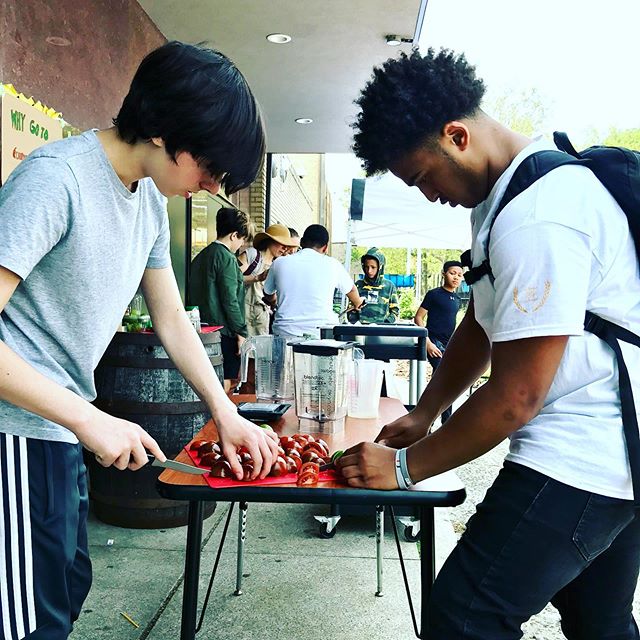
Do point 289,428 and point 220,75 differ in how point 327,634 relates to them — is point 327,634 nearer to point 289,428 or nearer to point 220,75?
point 289,428

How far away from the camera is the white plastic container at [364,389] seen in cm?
225

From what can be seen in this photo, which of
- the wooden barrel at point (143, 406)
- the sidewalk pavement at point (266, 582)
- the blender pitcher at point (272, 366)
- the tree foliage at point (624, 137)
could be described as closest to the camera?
the blender pitcher at point (272, 366)

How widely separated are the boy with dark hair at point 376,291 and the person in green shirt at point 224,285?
7.73 ft

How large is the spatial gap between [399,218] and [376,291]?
86.3 inches

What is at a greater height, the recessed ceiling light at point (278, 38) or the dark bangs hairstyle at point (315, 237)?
the recessed ceiling light at point (278, 38)

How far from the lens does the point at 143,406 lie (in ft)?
11.0

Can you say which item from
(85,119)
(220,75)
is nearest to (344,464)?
(220,75)

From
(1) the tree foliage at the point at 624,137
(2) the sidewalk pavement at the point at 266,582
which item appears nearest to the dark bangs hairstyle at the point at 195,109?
(2) the sidewalk pavement at the point at 266,582

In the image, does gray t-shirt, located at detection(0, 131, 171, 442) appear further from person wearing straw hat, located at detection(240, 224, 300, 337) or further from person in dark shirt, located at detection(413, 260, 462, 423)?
person in dark shirt, located at detection(413, 260, 462, 423)

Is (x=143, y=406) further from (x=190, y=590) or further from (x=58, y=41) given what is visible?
(x=58, y=41)

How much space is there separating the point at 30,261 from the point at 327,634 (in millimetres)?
2136

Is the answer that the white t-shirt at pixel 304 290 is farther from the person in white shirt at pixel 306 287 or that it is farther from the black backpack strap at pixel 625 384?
the black backpack strap at pixel 625 384

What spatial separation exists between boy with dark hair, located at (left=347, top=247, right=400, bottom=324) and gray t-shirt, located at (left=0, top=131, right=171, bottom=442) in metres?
6.34

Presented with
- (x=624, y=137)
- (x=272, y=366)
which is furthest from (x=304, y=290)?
(x=624, y=137)
